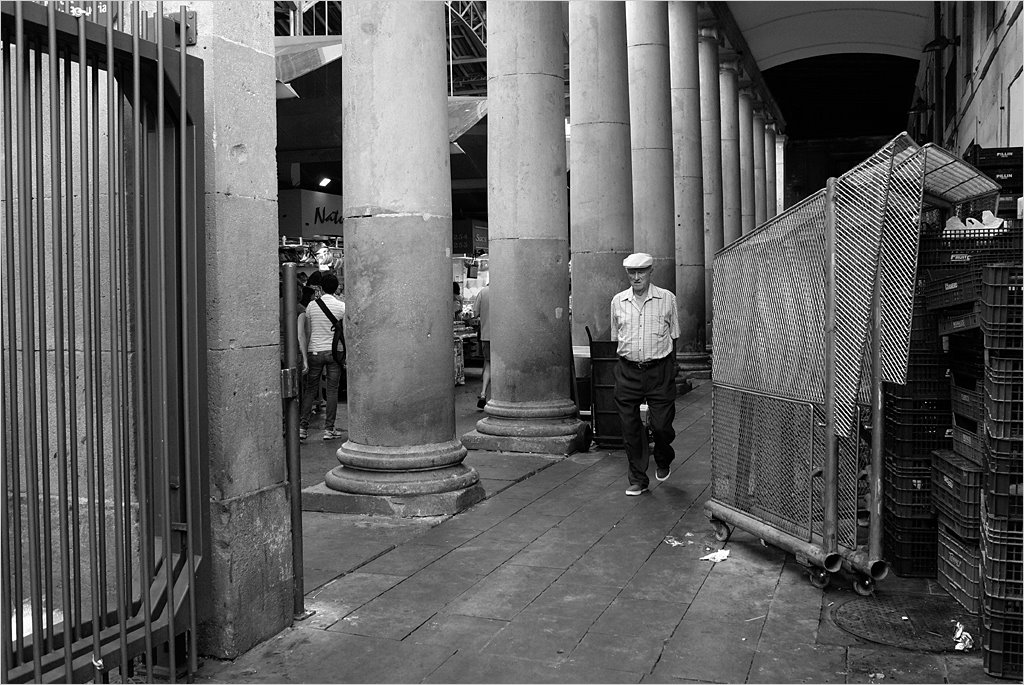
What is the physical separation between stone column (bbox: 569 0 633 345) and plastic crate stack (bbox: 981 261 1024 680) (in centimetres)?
802

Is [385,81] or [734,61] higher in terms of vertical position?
[734,61]

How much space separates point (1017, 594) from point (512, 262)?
21.3 feet

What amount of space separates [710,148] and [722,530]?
17695mm

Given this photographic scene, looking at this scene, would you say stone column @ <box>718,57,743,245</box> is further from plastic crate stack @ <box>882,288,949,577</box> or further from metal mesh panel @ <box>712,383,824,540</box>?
plastic crate stack @ <box>882,288,949,577</box>

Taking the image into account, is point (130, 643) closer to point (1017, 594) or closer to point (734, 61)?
point (1017, 594)

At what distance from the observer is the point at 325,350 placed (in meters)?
11.4

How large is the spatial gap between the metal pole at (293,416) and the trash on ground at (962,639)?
303 cm

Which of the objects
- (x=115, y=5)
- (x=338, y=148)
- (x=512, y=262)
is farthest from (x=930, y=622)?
(x=338, y=148)

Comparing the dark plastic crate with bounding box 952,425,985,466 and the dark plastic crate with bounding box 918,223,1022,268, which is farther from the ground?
the dark plastic crate with bounding box 918,223,1022,268

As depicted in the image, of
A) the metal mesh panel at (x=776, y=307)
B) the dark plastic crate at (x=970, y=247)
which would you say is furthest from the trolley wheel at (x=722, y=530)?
the dark plastic crate at (x=970, y=247)

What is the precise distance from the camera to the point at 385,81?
7.26 m

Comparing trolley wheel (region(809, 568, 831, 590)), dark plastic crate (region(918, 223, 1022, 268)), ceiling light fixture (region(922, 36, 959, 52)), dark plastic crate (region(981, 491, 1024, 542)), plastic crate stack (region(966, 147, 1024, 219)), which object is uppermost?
ceiling light fixture (region(922, 36, 959, 52))

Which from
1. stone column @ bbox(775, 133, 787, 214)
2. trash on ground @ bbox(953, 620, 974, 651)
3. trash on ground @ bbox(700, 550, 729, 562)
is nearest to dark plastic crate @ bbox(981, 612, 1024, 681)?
trash on ground @ bbox(953, 620, 974, 651)

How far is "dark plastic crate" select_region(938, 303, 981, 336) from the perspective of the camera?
4672 mm
